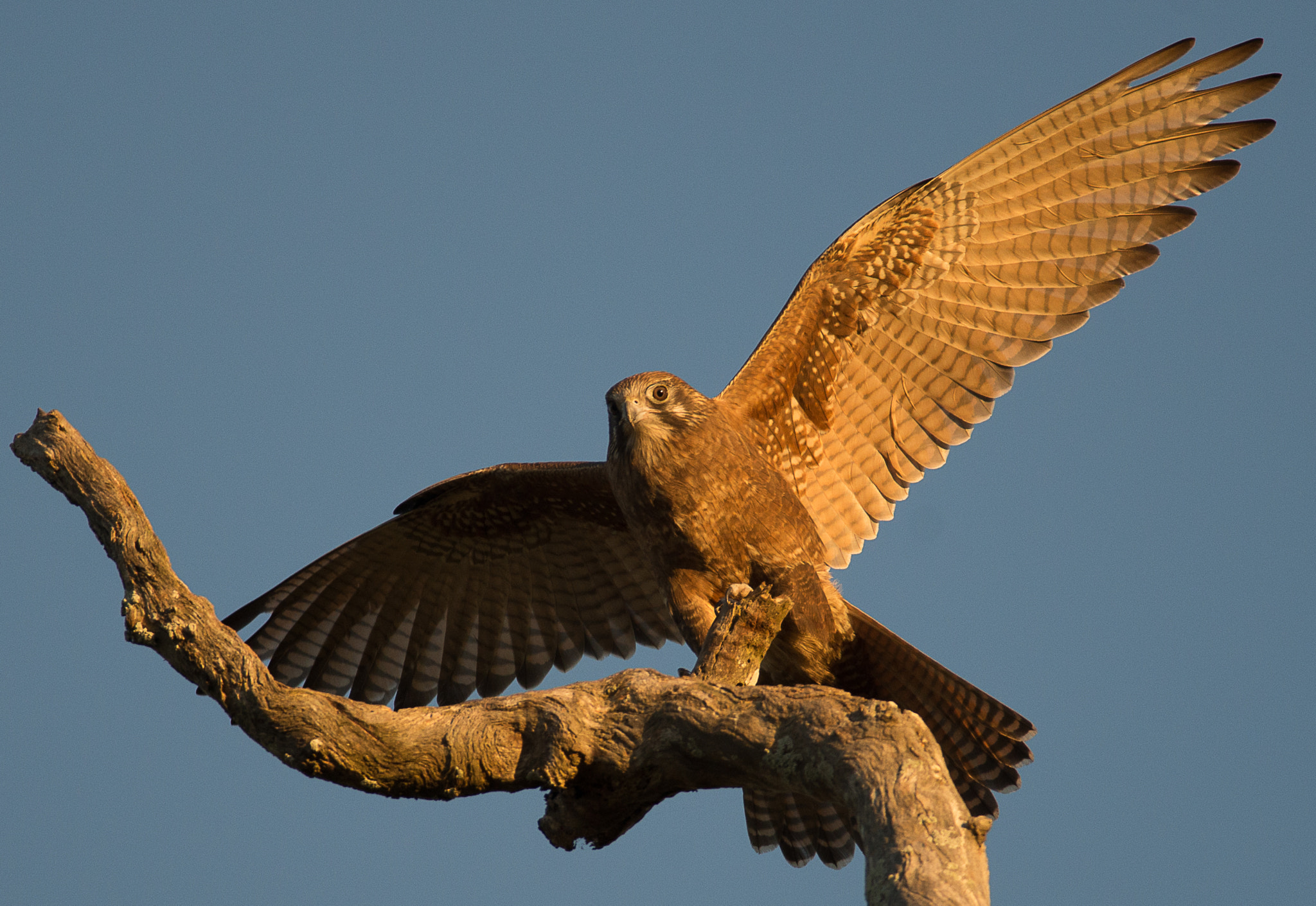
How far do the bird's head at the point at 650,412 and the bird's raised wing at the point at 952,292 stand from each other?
1.72 ft

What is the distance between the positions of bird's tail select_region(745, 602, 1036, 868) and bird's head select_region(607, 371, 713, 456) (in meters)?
1.34

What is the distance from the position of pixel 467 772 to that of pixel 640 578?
10.3 ft

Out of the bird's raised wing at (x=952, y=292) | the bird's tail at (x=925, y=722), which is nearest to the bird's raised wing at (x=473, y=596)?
the bird's raised wing at (x=952, y=292)

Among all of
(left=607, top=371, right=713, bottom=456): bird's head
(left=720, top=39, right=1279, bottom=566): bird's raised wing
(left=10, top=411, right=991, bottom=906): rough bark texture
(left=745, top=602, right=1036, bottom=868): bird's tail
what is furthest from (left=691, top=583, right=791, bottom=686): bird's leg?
(left=720, top=39, right=1279, bottom=566): bird's raised wing

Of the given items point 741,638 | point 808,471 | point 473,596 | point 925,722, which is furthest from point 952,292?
point 473,596

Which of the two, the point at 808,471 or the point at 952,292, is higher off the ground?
the point at 952,292

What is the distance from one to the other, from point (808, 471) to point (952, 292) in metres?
1.34

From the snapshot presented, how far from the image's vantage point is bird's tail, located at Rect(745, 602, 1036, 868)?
5.54m

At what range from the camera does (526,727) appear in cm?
429

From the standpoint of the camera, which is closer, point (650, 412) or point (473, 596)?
point (650, 412)

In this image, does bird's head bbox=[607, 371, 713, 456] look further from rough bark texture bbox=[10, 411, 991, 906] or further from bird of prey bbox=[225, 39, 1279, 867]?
rough bark texture bbox=[10, 411, 991, 906]

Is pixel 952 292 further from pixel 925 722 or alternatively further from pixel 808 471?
pixel 925 722

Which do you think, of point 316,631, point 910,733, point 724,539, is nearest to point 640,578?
point 724,539

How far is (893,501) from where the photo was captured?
6.84m
